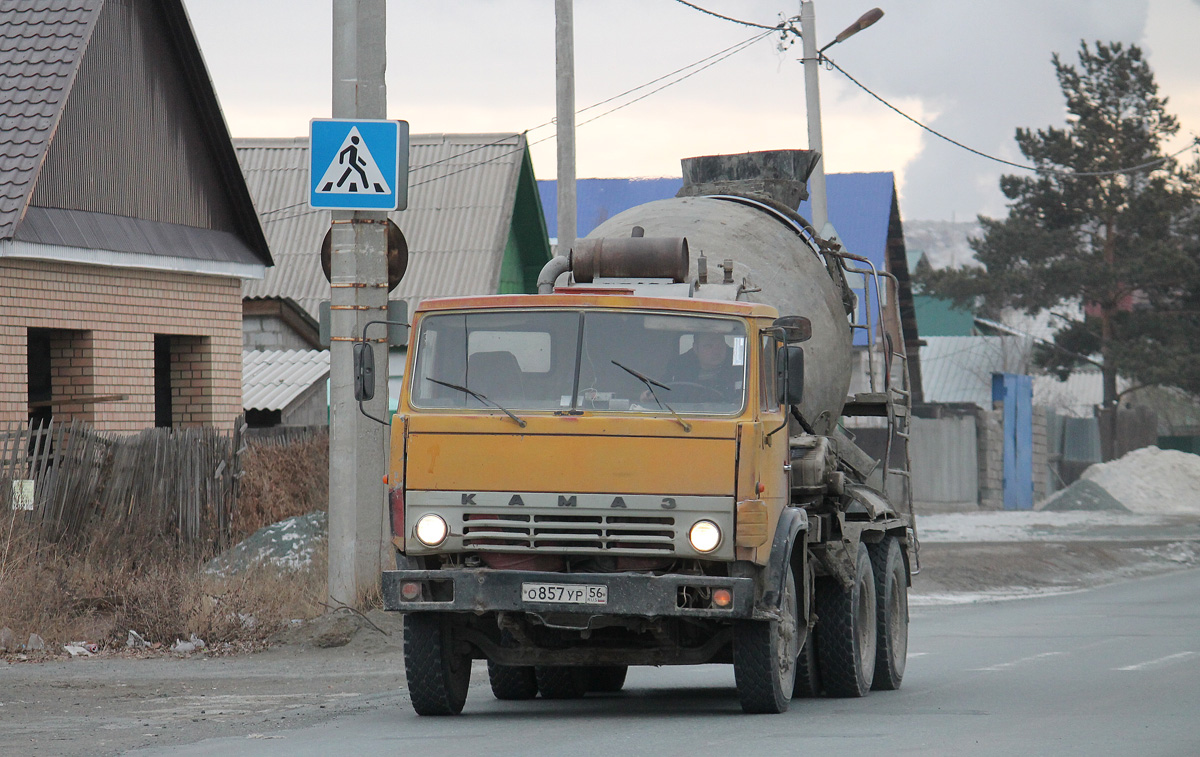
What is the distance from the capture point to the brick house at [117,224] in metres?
17.0

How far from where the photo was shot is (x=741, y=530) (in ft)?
27.8

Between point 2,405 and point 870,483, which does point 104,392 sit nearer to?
point 2,405

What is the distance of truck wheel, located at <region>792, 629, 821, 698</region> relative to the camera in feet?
34.3

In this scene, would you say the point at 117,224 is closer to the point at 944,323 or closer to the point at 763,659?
the point at 763,659

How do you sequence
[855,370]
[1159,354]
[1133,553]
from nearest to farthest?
[855,370] < [1133,553] < [1159,354]

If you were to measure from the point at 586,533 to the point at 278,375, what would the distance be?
723 inches

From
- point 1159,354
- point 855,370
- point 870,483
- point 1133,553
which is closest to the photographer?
point 870,483

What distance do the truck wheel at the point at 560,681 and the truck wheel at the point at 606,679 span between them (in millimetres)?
160

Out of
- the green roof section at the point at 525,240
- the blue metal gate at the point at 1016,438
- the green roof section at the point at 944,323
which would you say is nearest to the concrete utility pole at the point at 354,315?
the green roof section at the point at 525,240

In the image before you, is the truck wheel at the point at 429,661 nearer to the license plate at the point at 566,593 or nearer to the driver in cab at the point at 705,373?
the license plate at the point at 566,593

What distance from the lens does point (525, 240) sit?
3566 cm

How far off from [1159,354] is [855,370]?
35986mm

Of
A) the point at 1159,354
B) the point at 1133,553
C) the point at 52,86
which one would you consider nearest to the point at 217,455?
the point at 52,86

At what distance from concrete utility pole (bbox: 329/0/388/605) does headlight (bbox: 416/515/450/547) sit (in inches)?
155
